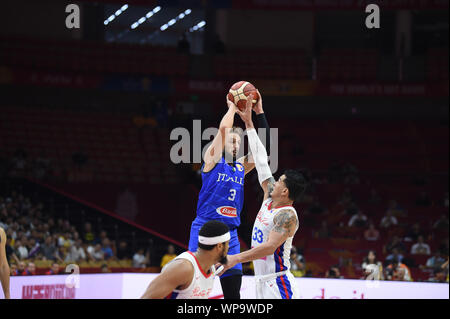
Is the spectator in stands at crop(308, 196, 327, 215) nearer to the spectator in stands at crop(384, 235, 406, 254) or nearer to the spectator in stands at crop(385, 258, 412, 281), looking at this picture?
the spectator in stands at crop(384, 235, 406, 254)

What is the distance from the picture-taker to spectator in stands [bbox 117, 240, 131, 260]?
16.1 m

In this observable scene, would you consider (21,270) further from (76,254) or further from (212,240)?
(212,240)

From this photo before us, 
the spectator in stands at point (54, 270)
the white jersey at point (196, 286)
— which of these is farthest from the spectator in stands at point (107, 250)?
the white jersey at point (196, 286)

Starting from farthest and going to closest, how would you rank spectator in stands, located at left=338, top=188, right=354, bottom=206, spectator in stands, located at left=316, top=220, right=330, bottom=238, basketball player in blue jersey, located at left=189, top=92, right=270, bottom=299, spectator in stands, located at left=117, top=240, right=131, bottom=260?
spectator in stands, located at left=338, top=188, right=354, bottom=206
spectator in stands, located at left=316, top=220, right=330, bottom=238
spectator in stands, located at left=117, top=240, right=131, bottom=260
basketball player in blue jersey, located at left=189, top=92, right=270, bottom=299

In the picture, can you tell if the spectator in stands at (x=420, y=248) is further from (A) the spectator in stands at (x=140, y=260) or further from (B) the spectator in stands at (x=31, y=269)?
(B) the spectator in stands at (x=31, y=269)

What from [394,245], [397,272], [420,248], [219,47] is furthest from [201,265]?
[219,47]

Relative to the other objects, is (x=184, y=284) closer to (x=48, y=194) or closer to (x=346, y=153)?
(x=48, y=194)

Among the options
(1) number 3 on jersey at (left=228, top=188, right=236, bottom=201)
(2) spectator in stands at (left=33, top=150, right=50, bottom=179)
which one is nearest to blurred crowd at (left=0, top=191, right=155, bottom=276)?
(2) spectator in stands at (left=33, top=150, right=50, bottom=179)

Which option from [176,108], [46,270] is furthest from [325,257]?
[176,108]

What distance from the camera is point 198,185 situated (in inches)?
822

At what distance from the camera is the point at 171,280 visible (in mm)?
4215

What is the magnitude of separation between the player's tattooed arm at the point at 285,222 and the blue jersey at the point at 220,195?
762mm

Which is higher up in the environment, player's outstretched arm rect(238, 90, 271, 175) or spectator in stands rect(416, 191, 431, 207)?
player's outstretched arm rect(238, 90, 271, 175)

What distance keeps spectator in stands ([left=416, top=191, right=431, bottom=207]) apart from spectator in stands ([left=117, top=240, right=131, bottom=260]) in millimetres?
8841
